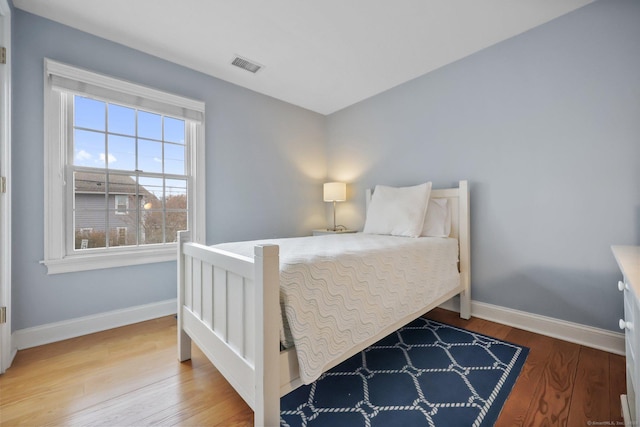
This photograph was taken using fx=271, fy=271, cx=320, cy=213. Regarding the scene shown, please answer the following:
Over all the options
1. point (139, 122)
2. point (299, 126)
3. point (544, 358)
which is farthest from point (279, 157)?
point (544, 358)

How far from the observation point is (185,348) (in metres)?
1.75

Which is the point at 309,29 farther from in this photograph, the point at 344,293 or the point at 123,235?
the point at 123,235

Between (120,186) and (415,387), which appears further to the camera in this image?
(120,186)

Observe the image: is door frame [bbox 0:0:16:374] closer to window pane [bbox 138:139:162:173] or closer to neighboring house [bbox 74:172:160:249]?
neighboring house [bbox 74:172:160:249]

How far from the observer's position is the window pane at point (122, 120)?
7.51 ft

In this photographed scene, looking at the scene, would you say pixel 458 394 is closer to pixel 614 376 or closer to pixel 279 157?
pixel 614 376

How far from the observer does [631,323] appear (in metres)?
0.94

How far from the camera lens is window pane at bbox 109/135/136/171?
2291 mm

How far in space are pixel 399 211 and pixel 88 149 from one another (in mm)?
2664

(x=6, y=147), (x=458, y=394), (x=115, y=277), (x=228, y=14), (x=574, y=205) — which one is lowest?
(x=458, y=394)

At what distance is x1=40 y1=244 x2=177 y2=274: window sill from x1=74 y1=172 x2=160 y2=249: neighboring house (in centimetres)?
12

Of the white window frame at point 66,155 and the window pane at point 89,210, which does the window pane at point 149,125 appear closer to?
the white window frame at point 66,155

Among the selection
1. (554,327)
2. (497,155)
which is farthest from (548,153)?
(554,327)

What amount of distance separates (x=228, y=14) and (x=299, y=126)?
169cm
